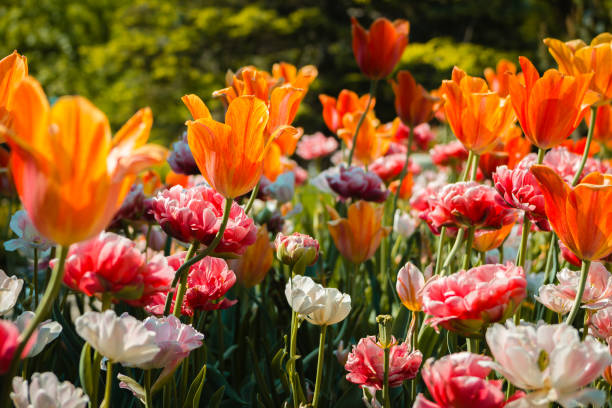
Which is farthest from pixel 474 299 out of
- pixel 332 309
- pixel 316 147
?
pixel 316 147

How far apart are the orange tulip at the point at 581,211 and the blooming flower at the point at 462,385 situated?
23cm

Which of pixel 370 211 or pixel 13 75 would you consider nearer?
pixel 13 75

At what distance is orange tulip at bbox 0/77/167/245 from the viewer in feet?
1.57

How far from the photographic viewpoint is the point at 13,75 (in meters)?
0.82

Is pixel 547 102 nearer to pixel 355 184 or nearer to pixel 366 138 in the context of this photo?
pixel 355 184

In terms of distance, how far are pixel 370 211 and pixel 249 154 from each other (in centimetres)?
61

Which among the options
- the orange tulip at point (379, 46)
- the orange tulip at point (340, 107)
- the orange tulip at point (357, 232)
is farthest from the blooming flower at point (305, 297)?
the orange tulip at point (340, 107)

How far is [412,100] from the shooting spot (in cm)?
184

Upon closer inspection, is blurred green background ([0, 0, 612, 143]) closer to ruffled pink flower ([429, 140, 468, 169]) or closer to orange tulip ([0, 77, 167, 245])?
ruffled pink flower ([429, 140, 468, 169])

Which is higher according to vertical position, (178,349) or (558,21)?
(178,349)

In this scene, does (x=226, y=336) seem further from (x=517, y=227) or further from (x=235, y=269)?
(x=517, y=227)

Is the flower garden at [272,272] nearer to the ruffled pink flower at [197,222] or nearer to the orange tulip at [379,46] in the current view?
the ruffled pink flower at [197,222]

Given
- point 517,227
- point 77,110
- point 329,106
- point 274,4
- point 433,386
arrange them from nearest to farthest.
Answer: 1. point 77,110
2. point 433,386
3. point 517,227
4. point 329,106
5. point 274,4

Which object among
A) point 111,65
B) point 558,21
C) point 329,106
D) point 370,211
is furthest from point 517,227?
point 111,65
